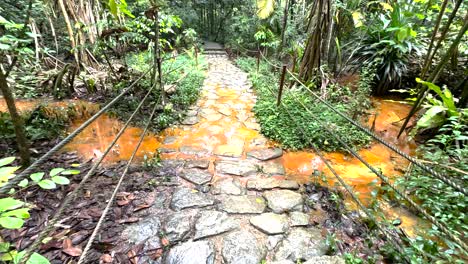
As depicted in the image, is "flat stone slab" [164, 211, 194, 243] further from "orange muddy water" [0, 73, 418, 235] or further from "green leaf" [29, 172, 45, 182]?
"green leaf" [29, 172, 45, 182]

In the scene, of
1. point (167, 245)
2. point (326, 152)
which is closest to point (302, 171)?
point (326, 152)

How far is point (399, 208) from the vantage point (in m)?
2.22

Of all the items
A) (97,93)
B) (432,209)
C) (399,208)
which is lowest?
(399,208)

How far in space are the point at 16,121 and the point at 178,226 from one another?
5.10 feet

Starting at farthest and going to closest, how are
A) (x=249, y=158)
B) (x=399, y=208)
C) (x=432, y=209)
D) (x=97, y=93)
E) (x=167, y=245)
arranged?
(x=97, y=93), (x=249, y=158), (x=399, y=208), (x=432, y=209), (x=167, y=245)

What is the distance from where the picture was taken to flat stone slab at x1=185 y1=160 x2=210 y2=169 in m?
2.75

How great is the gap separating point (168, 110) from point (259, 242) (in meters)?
2.60

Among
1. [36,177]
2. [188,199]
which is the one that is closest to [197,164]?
[188,199]

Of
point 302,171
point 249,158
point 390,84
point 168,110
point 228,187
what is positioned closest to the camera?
point 228,187

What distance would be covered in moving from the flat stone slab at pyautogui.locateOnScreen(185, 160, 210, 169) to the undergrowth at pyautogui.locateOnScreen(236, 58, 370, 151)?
1107 mm

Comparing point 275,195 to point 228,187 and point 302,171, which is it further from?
point 302,171

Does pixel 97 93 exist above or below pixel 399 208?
above

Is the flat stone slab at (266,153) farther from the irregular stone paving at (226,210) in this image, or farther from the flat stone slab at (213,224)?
the flat stone slab at (213,224)

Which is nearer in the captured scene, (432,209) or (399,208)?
(432,209)
